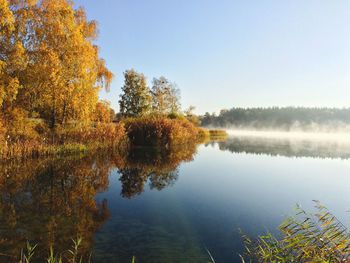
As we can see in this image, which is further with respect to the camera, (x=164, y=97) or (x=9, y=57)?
(x=164, y=97)

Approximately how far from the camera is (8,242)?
595 cm

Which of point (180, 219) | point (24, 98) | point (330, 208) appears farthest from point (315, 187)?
point (24, 98)

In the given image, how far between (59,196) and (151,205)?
3347 mm

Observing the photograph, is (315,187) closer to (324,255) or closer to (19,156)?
(324,255)

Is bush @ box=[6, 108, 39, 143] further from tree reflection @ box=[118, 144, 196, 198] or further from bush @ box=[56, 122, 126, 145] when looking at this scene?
tree reflection @ box=[118, 144, 196, 198]

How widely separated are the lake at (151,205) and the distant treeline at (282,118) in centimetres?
12667

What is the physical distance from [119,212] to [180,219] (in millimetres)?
1943

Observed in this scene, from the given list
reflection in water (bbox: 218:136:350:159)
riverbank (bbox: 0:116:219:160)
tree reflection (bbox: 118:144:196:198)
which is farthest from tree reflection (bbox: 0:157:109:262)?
reflection in water (bbox: 218:136:350:159)


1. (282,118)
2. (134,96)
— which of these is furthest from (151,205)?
(282,118)

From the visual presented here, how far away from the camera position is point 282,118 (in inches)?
5694

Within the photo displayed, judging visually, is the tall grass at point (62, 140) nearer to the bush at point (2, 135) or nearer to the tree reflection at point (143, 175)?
the bush at point (2, 135)

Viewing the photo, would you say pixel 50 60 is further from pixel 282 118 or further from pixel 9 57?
pixel 282 118

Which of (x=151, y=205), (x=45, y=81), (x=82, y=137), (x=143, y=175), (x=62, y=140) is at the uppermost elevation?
(x=45, y=81)

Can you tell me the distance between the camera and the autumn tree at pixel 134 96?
55281mm
